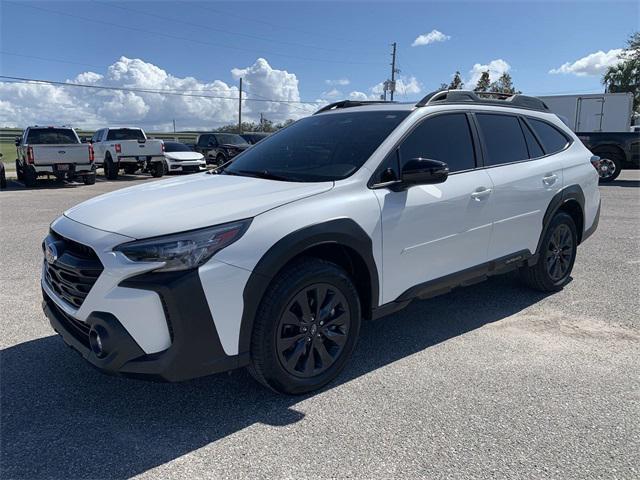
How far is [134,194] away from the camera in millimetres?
3436

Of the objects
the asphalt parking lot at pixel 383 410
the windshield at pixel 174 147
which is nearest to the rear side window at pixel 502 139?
the asphalt parking lot at pixel 383 410

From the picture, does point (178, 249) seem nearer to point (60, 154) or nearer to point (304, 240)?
point (304, 240)

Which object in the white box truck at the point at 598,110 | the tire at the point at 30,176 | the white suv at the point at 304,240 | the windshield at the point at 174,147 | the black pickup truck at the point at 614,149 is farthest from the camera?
the white box truck at the point at 598,110

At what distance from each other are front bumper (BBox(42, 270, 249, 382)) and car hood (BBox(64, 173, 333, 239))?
0.29 m

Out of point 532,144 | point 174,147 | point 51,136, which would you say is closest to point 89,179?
point 51,136

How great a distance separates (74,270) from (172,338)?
0.70m

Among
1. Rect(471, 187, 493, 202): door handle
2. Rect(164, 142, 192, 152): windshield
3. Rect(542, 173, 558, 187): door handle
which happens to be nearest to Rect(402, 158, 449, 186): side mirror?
Rect(471, 187, 493, 202): door handle

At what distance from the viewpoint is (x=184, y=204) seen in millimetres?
2990

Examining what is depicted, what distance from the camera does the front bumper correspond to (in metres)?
2.54

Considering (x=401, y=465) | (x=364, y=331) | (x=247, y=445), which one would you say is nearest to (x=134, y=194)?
(x=247, y=445)

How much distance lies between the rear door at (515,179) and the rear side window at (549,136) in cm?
10

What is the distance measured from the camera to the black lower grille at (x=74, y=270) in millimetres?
2719

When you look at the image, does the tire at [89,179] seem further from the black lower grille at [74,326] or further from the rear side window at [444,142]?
the rear side window at [444,142]

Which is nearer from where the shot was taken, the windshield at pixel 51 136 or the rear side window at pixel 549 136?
the rear side window at pixel 549 136
